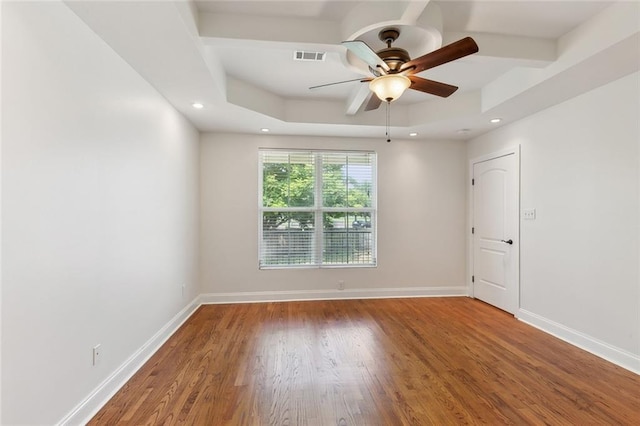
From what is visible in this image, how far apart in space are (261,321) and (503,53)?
138 inches

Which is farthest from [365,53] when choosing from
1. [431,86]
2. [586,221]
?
[586,221]

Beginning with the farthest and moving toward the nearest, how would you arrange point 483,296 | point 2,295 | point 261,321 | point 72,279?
point 483,296
point 261,321
point 72,279
point 2,295

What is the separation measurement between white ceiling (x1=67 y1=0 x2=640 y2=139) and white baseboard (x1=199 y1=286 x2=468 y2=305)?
2455mm

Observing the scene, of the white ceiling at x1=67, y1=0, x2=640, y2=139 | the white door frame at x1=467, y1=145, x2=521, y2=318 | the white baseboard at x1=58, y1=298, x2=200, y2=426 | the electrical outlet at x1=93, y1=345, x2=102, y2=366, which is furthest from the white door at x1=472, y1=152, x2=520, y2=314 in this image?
the electrical outlet at x1=93, y1=345, x2=102, y2=366

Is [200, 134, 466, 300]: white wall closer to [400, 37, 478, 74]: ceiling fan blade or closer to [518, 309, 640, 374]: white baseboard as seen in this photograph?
[518, 309, 640, 374]: white baseboard

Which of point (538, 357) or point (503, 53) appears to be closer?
point (503, 53)

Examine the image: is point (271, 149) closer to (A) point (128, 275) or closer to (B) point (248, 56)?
(B) point (248, 56)

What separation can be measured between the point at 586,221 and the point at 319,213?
301cm

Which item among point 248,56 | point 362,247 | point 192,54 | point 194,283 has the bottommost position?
point 194,283

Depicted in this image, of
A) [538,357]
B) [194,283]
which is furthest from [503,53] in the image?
[194,283]

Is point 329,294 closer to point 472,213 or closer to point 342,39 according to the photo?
point 472,213

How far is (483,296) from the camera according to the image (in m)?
4.25

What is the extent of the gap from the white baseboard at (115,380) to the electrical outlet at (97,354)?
18 centimetres

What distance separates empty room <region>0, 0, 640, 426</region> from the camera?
1.62 metres
